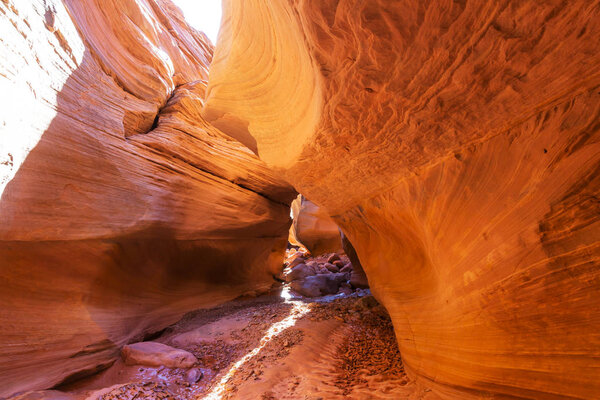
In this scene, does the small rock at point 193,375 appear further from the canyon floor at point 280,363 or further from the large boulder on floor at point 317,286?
the large boulder on floor at point 317,286

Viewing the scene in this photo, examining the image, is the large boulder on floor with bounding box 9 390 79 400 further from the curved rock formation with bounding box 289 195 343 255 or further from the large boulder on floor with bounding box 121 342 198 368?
the curved rock formation with bounding box 289 195 343 255

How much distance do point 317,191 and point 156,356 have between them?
332 centimetres

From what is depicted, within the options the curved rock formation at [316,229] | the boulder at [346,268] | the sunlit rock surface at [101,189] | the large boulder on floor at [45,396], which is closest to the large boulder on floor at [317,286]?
the boulder at [346,268]

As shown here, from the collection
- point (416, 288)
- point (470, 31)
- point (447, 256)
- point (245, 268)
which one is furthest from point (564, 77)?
point (245, 268)

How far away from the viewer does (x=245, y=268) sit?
771cm

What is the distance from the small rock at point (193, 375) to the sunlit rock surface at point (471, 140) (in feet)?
8.76

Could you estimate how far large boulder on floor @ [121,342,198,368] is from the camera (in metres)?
3.51

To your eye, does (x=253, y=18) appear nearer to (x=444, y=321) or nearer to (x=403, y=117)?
(x=403, y=117)

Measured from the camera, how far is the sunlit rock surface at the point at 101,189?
3014mm

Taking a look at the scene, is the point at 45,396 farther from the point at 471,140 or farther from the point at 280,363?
the point at 471,140

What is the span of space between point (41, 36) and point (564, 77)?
5.11 meters

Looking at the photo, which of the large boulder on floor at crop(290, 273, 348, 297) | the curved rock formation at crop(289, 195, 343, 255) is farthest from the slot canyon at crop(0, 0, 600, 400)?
the curved rock formation at crop(289, 195, 343, 255)

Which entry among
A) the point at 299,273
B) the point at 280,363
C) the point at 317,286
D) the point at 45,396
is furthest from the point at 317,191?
the point at 299,273

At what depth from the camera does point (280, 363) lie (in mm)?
3244
